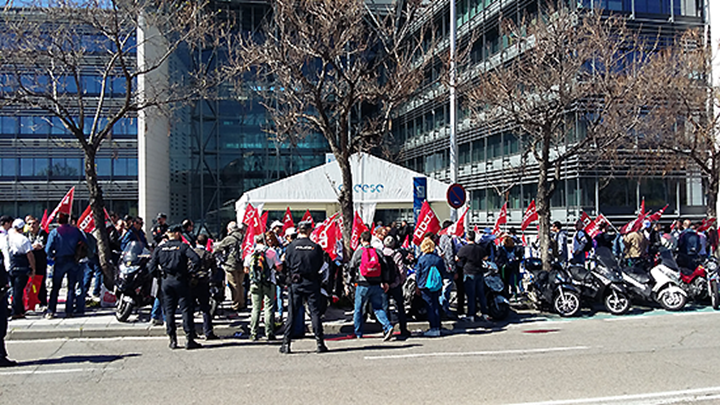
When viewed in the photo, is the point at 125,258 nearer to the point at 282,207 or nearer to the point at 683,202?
the point at 282,207

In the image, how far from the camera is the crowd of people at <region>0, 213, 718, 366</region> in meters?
9.05

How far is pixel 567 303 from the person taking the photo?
1214 centimetres

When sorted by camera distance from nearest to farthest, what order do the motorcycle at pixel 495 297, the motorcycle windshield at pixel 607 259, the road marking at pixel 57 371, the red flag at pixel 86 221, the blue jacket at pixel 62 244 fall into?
the road marking at pixel 57 371 → the blue jacket at pixel 62 244 → the motorcycle at pixel 495 297 → the motorcycle windshield at pixel 607 259 → the red flag at pixel 86 221

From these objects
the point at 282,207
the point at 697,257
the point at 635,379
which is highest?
the point at 282,207

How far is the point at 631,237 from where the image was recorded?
15898 millimetres

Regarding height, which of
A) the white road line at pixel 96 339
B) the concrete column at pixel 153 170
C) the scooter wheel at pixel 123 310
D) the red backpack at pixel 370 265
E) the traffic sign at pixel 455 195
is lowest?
the white road line at pixel 96 339

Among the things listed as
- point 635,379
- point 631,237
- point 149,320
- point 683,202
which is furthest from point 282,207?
point 683,202

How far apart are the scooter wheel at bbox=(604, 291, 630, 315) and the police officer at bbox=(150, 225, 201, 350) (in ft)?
27.6

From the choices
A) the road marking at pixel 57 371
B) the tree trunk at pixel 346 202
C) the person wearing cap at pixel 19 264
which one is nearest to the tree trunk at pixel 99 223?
the person wearing cap at pixel 19 264

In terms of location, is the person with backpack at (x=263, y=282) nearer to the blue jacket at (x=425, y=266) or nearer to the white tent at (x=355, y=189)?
the blue jacket at (x=425, y=266)

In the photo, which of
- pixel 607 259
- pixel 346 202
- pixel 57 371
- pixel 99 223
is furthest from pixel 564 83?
pixel 57 371

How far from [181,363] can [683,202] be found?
928 inches

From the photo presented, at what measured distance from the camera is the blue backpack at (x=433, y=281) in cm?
1038

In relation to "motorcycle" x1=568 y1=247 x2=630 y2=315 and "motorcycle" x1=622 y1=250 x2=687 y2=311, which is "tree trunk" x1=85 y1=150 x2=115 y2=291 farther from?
"motorcycle" x1=622 y1=250 x2=687 y2=311
